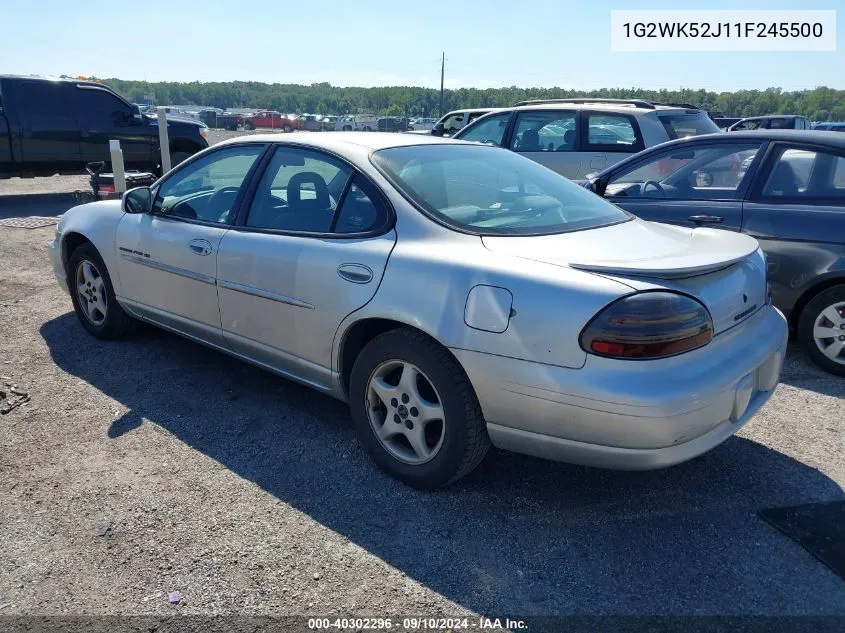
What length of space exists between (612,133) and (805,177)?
3981mm

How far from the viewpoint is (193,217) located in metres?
4.14

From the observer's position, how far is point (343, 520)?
9.58 feet

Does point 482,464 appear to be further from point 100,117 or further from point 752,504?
point 100,117

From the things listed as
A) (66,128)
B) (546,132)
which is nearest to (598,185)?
(546,132)

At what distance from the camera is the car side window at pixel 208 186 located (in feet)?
13.1

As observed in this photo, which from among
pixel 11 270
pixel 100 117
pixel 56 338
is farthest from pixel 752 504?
pixel 100 117

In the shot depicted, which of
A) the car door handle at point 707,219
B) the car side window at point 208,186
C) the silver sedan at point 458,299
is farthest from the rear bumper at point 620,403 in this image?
the car door handle at point 707,219

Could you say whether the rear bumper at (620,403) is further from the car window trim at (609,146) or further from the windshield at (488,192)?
the car window trim at (609,146)

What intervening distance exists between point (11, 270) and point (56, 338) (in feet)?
8.48

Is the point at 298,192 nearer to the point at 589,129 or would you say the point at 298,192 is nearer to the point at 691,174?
the point at 691,174

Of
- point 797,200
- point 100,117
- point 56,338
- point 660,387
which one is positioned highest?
point 100,117

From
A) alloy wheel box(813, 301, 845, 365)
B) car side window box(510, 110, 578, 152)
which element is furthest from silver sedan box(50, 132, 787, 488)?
car side window box(510, 110, 578, 152)

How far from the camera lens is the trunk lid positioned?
2.64 m

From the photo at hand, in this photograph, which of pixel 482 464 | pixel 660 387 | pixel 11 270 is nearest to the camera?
pixel 660 387
